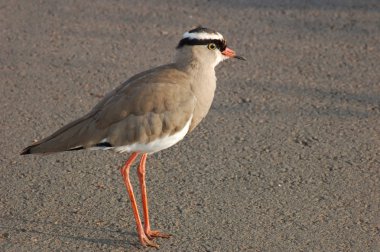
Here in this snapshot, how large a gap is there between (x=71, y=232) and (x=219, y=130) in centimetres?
192

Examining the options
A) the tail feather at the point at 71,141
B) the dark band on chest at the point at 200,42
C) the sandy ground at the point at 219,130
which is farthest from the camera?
the dark band on chest at the point at 200,42

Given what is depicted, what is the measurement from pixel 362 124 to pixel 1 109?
129 inches

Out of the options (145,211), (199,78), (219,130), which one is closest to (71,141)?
(145,211)

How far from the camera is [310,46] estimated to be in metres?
8.57

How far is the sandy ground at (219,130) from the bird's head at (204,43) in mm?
1024

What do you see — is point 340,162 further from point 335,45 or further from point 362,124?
point 335,45

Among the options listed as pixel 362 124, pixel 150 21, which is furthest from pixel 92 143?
pixel 150 21

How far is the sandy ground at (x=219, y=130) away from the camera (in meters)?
5.70

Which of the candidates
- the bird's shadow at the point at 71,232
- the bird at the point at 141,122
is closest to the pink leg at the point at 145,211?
the bird at the point at 141,122

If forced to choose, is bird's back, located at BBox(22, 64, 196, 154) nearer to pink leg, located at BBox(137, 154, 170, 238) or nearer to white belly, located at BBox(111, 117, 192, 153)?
white belly, located at BBox(111, 117, 192, 153)

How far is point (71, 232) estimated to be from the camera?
563 centimetres

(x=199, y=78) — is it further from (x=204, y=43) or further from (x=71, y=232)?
(x=71, y=232)

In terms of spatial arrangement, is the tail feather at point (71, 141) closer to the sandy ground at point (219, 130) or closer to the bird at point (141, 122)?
the bird at point (141, 122)

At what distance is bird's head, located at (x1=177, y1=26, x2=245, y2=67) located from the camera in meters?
5.82
